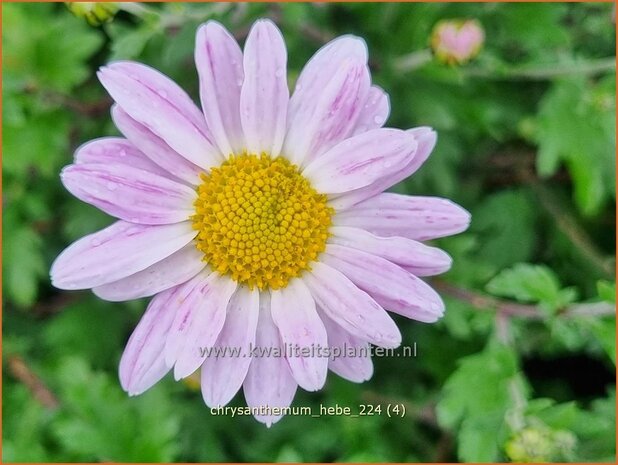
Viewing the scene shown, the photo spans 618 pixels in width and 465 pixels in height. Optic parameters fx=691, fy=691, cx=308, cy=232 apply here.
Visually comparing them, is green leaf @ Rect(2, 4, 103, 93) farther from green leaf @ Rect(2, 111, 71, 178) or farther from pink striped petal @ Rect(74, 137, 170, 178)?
pink striped petal @ Rect(74, 137, 170, 178)

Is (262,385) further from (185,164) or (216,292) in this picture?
(185,164)

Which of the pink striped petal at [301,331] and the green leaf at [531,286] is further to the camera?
the green leaf at [531,286]

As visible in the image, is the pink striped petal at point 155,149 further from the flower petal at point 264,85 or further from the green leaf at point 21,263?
the green leaf at point 21,263

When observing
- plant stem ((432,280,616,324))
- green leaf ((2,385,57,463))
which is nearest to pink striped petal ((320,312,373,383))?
plant stem ((432,280,616,324))

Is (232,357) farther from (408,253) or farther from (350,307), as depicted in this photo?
(408,253)

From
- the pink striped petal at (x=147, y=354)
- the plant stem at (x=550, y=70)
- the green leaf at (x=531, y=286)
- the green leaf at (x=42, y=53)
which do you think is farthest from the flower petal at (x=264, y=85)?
the green leaf at (x=42, y=53)
